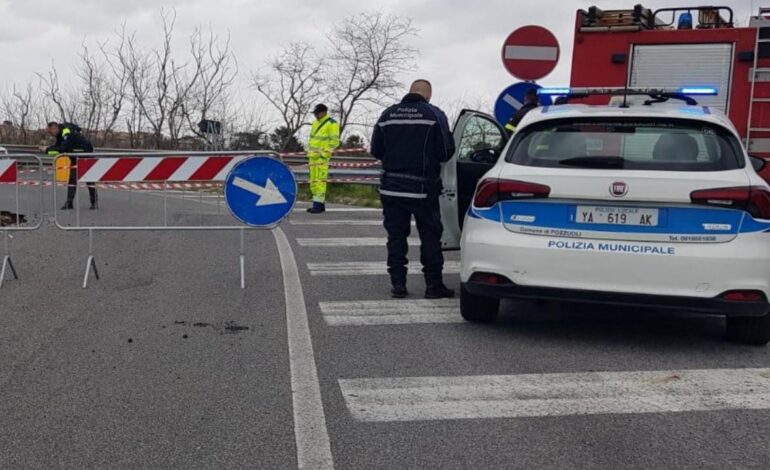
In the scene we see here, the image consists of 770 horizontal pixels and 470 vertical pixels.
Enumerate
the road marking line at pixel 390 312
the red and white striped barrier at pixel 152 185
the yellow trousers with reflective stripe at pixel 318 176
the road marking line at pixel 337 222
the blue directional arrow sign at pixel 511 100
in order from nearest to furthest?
1. the road marking line at pixel 390 312
2. the red and white striped barrier at pixel 152 185
3. the blue directional arrow sign at pixel 511 100
4. the road marking line at pixel 337 222
5. the yellow trousers with reflective stripe at pixel 318 176

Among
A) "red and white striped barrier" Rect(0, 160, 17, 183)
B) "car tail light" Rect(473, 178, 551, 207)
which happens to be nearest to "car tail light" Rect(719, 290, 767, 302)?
"car tail light" Rect(473, 178, 551, 207)

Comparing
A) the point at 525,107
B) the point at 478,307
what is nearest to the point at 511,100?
the point at 525,107

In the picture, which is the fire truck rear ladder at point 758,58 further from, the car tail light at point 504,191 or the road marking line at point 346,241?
the car tail light at point 504,191

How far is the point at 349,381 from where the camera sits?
5055 millimetres

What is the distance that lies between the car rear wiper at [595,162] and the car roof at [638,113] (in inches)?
14.1

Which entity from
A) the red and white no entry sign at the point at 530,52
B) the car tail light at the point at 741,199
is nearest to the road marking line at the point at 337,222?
the red and white no entry sign at the point at 530,52

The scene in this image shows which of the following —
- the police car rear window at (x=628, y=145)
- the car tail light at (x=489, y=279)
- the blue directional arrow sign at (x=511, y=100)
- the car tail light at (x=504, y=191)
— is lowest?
the car tail light at (x=489, y=279)

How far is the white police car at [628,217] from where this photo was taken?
17.8ft

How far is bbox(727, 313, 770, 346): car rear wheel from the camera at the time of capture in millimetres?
5812

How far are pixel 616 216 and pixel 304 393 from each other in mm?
2251

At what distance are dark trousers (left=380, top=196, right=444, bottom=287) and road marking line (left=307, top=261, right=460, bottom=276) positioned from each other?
111 cm

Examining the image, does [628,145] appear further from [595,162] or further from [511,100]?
Result: [511,100]

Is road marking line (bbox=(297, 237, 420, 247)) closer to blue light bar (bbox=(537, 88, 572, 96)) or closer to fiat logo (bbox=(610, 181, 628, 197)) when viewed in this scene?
blue light bar (bbox=(537, 88, 572, 96))

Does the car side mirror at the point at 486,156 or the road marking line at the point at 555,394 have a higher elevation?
the car side mirror at the point at 486,156
